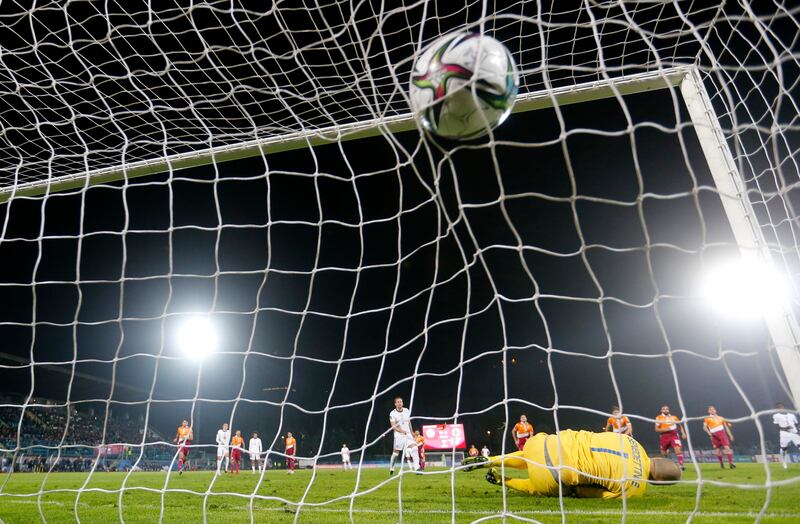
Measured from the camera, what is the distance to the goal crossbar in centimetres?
321

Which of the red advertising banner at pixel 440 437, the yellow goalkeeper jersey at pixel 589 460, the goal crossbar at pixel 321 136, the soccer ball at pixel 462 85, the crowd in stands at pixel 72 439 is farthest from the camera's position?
the red advertising banner at pixel 440 437

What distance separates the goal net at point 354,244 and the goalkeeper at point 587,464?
189 mm

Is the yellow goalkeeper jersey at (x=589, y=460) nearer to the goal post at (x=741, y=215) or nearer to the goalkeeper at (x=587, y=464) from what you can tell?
the goalkeeper at (x=587, y=464)

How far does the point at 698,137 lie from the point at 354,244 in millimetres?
13010

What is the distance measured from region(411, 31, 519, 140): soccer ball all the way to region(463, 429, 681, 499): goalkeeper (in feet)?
6.84

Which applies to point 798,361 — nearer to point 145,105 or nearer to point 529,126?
point 145,105

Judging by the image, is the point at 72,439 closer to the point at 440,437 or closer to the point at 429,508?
the point at 440,437

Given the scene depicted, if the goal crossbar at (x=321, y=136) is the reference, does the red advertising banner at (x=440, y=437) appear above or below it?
below

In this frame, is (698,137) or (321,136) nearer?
(698,137)

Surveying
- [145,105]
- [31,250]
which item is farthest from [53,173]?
[31,250]

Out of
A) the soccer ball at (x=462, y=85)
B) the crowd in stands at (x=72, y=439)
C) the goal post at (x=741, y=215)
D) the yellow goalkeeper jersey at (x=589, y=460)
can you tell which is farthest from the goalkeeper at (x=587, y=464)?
the crowd in stands at (x=72, y=439)

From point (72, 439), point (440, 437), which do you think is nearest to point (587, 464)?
point (440, 437)

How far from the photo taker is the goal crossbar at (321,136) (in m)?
3.21

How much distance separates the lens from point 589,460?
356 cm
